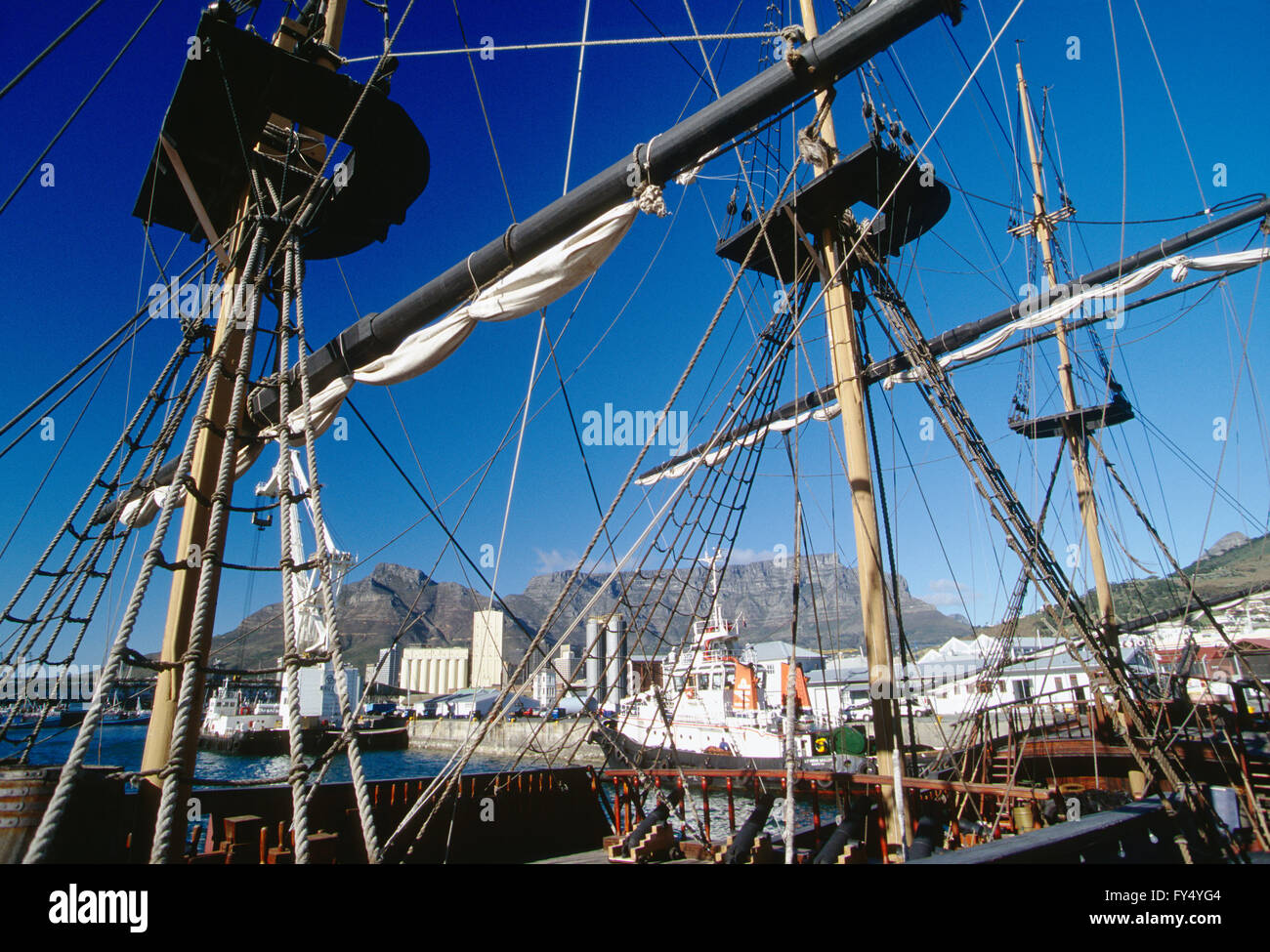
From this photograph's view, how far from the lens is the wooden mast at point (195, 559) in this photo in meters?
3.89

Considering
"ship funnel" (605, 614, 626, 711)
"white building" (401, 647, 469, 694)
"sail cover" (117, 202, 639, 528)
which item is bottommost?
"white building" (401, 647, 469, 694)

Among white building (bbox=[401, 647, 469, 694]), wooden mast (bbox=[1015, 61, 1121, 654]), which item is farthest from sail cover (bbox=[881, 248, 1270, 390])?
white building (bbox=[401, 647, 469, 694])

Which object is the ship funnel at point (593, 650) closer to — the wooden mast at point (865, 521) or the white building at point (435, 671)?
the wooden mast at point (865, 521)

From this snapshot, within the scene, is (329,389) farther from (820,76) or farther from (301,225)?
(820,76)

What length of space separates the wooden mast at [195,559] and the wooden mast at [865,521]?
210 inches

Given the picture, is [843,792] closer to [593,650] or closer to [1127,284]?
[1127,284]

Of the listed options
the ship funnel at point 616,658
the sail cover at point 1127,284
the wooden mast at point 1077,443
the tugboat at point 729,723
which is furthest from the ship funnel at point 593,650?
the wooden mast at point 1077,443

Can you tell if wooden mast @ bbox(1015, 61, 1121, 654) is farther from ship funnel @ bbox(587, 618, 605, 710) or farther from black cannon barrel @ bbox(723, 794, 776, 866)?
black cannon barrel @ bbox(723, 794, 776, 866)

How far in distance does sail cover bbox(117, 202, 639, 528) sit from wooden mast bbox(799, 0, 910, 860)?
7.61 ft

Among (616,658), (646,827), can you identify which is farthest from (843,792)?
(616,658)

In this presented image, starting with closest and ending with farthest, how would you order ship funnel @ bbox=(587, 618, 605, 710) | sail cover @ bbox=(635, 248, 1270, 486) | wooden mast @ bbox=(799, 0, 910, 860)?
wooden mast @ bbox=(799, 0, 910, 860) < ship funnel @ bbox=(587, 618, 605, 710) < sail cover @ bbox=(635, 248, 1270, 486)

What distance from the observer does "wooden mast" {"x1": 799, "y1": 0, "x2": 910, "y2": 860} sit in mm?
6621
